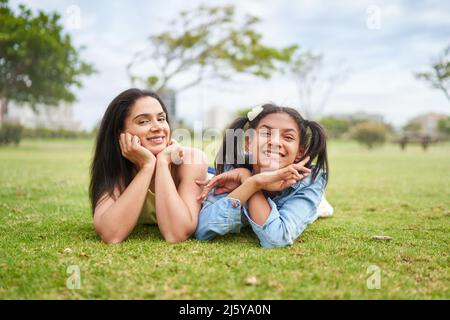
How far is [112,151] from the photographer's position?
332cm

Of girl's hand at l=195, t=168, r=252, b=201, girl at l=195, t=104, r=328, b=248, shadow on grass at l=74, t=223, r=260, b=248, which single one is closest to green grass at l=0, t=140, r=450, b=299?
shadow on grass at l=74, t=223, r=260, b=248

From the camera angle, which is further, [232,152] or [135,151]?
[232,152]

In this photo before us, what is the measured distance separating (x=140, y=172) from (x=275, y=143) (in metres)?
0.97

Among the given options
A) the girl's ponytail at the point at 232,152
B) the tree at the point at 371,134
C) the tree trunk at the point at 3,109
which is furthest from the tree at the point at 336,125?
the girl's ponytail at the point at 232,152

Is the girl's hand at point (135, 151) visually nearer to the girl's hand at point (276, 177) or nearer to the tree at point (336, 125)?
the girl's hand at point (276, 177)

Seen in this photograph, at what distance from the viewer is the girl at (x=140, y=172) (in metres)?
2.93

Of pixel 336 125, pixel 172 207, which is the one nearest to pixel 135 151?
pixel 172 207

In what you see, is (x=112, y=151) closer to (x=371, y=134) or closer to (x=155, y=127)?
(x=155, y=127)

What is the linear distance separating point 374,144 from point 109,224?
82.1ft

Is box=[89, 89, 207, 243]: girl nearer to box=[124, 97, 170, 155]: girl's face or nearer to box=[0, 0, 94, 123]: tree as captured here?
box=[124, 97, 170, 155]: girl's face

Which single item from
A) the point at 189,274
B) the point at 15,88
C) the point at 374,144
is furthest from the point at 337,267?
the point at 15,88

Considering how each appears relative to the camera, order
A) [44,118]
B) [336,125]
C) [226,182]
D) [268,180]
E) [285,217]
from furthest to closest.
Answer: [336,125], [44,118], [226,182], [285,217], [268,180]
